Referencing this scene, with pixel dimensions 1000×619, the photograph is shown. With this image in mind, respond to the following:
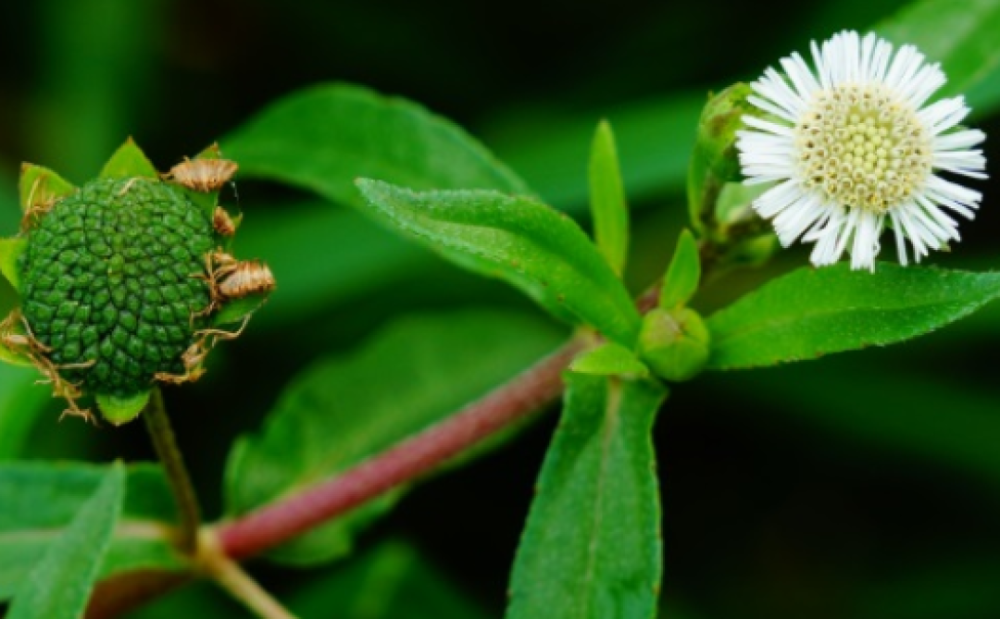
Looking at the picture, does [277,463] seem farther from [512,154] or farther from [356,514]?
[512,154]

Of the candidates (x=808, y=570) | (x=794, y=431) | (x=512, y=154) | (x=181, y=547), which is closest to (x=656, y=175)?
(x=512, y=154)

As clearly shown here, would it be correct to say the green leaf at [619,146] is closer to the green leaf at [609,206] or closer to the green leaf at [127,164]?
the green leaf at [609,206]

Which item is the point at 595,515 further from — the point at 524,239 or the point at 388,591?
the point at 388,591

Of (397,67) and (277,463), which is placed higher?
(397,67)

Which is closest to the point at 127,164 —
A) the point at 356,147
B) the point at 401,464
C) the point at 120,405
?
the point at 120,405

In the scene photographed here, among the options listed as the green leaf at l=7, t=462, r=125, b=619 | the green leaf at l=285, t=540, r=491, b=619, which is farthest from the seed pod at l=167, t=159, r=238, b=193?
the green leaf at l=285, t=540, r=491, b=619

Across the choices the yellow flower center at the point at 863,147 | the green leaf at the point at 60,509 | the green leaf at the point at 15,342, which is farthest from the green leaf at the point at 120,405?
the yellow flower center at the point at 863,147

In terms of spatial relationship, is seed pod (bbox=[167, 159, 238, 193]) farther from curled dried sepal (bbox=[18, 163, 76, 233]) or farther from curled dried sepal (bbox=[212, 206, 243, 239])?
curled dried sepal (bbox=[18, 163, 76, 233])
